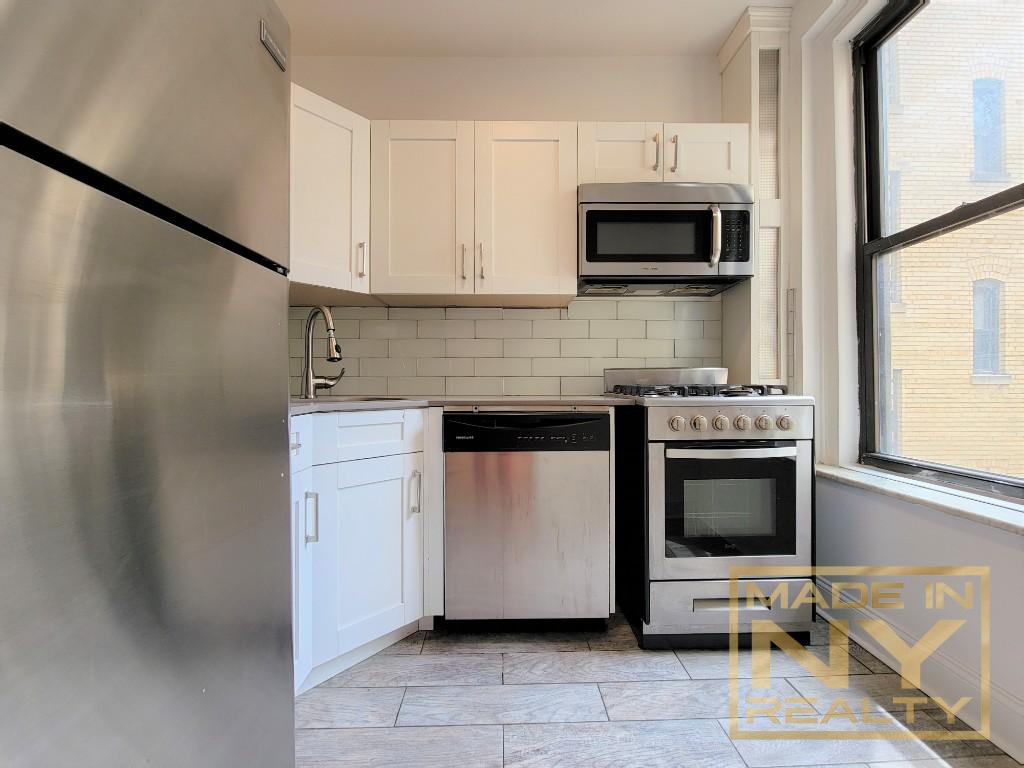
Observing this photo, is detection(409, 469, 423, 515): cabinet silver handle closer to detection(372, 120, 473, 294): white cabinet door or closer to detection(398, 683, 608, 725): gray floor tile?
detection(398, 683, 608, 725): gray floor tile

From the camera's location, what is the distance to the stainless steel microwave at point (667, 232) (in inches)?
96.5

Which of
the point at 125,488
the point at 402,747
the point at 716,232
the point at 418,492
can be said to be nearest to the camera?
the point at 125,488

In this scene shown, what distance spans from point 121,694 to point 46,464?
0.74 feet

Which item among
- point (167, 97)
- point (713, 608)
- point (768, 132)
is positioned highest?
point (768, 132)

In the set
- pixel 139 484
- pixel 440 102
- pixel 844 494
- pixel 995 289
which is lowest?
pixel 844 494

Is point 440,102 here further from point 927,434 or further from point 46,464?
point 46,464

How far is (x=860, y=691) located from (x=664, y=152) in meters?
2.14

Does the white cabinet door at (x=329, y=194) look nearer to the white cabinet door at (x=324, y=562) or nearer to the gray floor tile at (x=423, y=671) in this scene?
the white cabinet door at (x=324, y=562)

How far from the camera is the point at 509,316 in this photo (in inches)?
111

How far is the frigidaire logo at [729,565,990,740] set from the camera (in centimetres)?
155

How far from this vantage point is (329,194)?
2.27 m

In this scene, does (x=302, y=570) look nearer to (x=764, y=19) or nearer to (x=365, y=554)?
(x=365, y=554)

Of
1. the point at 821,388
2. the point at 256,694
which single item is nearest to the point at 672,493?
the point at 821,388

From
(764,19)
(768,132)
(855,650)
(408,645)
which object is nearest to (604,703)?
(408,645)
